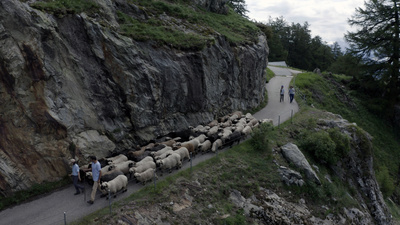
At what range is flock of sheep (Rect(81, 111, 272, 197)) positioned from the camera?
1374 cm

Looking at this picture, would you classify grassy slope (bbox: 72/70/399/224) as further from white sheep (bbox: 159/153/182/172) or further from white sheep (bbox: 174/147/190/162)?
white sheep (bbox: 174/147/190/162)

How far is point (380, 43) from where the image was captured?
39.1 metres

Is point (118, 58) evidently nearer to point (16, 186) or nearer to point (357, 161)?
point (16, 186)

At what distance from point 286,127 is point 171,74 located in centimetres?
1144

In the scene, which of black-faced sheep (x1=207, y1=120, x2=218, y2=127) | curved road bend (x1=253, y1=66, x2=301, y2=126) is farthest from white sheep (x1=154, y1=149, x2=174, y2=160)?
curved road bend (x1=253, y1=66, x2=301, y2=126)

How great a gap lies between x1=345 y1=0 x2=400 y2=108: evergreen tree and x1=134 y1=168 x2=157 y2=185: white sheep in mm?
38559

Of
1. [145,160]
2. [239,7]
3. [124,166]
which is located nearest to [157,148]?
[145,160]

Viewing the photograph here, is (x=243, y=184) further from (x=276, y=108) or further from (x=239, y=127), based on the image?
(x=276, y=108)

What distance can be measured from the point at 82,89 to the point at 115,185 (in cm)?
642

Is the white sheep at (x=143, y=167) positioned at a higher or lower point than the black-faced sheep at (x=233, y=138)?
higher

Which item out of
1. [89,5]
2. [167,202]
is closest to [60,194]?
[167,202]

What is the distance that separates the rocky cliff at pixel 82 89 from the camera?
43.9ft

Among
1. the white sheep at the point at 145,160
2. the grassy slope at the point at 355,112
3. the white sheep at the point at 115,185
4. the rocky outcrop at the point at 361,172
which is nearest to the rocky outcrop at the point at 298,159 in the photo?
the rocky outcrop at the point at 361,172

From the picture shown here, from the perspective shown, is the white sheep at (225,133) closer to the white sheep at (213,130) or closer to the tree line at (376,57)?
the white sheep at (213,130)
